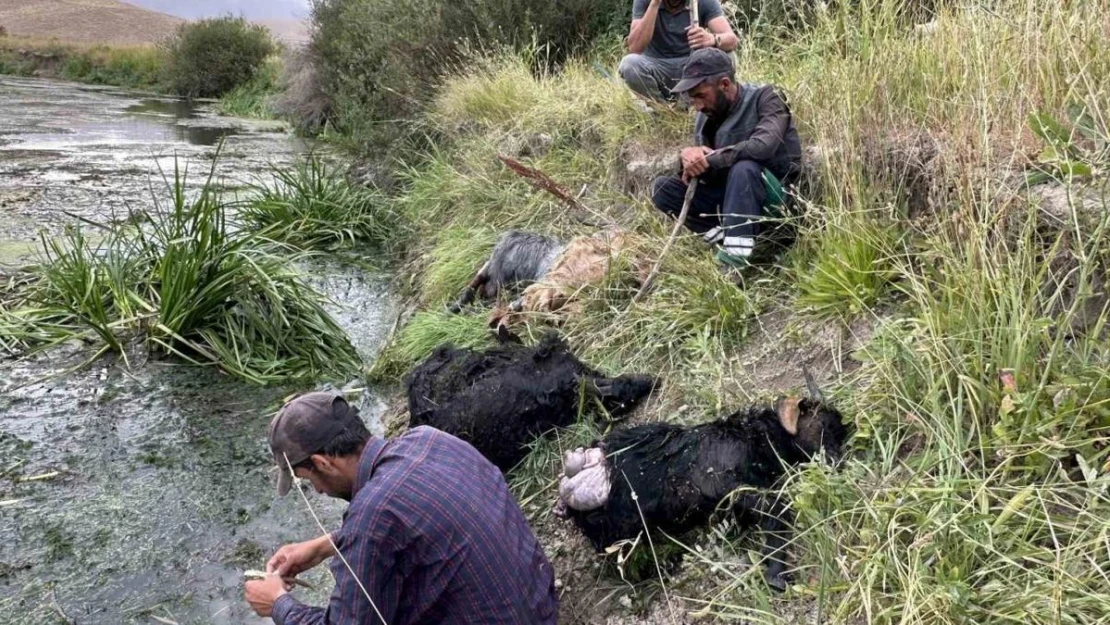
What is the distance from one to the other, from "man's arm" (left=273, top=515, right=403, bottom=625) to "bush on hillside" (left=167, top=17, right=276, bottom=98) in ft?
86.7

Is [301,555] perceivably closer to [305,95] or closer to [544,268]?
[544,268]

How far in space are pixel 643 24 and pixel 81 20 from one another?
64032 millimetres

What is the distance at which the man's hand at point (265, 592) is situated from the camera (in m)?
2.47

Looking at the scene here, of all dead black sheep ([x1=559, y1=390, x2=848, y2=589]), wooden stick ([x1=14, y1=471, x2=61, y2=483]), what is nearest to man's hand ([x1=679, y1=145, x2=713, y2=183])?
dead black sheep ([x1=559, y1=390, x2=848, y2=589])

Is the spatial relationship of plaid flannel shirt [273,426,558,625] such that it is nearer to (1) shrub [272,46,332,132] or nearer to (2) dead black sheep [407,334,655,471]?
(2) dead black sheep [407,334,655,471]

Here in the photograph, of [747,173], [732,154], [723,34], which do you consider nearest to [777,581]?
[747,173]

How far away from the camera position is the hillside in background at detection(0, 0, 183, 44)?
52562mm

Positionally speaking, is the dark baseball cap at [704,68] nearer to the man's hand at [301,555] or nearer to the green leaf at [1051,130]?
the green leaf at [1051,130]

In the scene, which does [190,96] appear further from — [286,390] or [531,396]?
[531,396]

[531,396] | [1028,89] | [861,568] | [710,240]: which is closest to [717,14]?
[710,240]

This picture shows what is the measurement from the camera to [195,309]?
5191 mm

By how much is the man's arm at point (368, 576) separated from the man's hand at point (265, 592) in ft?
1.26

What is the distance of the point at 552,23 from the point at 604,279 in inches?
243

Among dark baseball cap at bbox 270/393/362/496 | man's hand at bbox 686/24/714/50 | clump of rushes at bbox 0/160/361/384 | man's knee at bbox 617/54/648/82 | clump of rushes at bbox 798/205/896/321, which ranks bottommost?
clump of rushes at bbox 0/160/361/384
